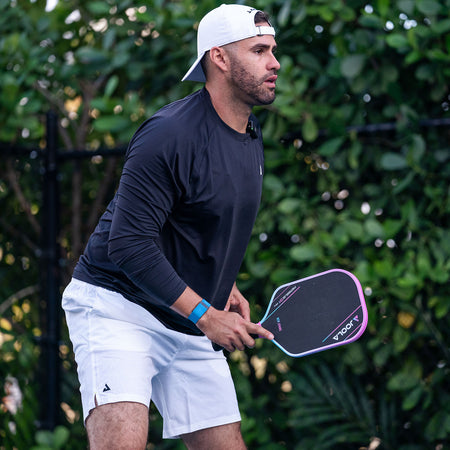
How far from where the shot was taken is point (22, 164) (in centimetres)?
436

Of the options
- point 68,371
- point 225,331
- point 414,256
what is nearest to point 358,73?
point 414,256

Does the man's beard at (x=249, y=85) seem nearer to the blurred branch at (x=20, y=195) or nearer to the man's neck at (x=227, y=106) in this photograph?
the man's neck at (x=227, y=106)

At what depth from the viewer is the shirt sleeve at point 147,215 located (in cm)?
231

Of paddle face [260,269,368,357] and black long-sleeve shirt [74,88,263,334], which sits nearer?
black long-sleeve shirt [74,88,263,334]

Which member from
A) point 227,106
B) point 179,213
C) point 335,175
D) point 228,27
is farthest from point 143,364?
point 335,175

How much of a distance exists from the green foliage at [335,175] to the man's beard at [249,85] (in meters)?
0.91

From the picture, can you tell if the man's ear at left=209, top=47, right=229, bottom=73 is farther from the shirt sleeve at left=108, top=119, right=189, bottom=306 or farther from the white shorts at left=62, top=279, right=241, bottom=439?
the white shorts at left=62, top=279, right=241, bottom=439

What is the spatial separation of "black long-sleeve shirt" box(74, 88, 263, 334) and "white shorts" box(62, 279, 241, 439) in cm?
6

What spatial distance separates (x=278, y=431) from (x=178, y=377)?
4.14ft

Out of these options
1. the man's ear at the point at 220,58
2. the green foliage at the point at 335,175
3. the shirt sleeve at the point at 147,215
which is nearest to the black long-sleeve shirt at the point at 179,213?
the shirt sleeve at the point at 147,215

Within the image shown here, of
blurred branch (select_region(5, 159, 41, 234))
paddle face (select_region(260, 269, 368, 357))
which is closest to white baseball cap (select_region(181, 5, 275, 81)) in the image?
paddle face (select_region(260, 269, 368, 357))

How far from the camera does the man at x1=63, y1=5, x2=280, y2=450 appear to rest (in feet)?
7.64

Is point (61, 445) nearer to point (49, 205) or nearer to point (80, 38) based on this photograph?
point (49, 205)

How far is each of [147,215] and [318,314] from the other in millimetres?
702
